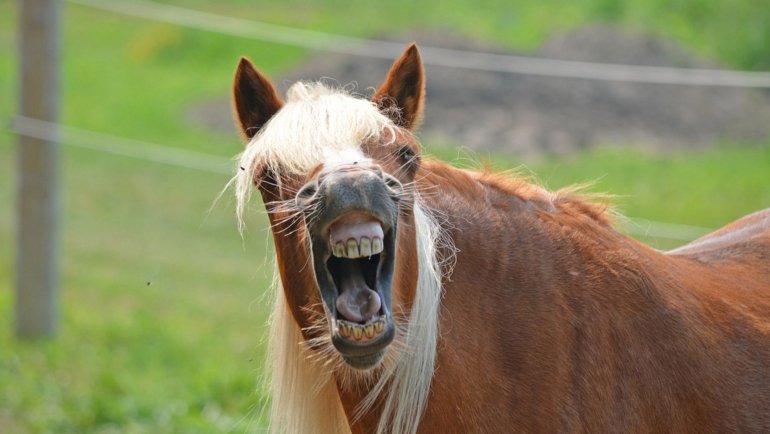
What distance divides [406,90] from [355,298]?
800 millimetres

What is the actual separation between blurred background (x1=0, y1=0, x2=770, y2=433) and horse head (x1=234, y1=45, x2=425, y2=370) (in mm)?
968

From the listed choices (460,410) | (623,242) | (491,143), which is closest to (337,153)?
(460,410)

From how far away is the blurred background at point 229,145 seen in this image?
6.99 meters

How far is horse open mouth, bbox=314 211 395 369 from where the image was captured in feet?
8.55

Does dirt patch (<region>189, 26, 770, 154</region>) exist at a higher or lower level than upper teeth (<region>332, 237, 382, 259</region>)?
higher

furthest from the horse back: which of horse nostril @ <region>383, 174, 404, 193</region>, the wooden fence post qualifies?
the wooden fence post

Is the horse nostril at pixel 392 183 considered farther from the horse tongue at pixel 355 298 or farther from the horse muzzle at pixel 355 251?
the horse tongue at pixel 355 298

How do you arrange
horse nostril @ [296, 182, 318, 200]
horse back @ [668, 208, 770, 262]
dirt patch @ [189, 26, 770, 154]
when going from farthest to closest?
dirt patch @ [189, 26, 770, 154] → horse back @ [668, 208, 770, 262] → horse nostril @ [296, 182, 318, 200]

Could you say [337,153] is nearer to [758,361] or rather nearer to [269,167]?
[269,167]

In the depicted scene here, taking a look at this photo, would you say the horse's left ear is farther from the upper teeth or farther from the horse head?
the upper teeth

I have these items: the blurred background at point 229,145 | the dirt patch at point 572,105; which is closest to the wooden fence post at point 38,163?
the blurred background at point 229,145

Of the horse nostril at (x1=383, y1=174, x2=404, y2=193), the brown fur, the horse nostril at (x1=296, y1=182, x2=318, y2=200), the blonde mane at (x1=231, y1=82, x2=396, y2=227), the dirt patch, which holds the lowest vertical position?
the brown fur

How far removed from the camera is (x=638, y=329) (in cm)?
307

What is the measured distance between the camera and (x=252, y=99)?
3182 millimetres
